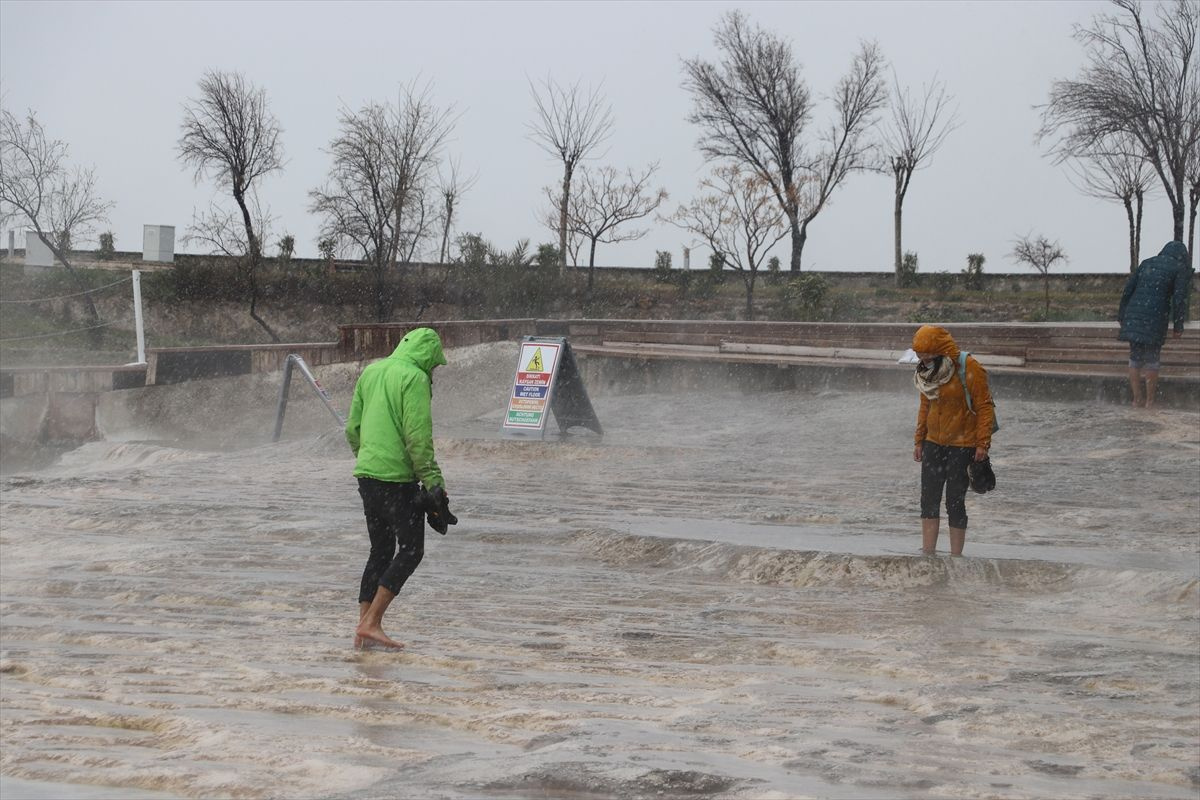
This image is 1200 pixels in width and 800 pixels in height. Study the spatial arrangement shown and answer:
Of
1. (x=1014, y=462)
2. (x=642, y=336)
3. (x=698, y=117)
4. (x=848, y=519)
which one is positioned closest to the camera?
(x=848, y=519)

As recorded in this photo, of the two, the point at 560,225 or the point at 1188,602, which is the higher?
the point at 560,225

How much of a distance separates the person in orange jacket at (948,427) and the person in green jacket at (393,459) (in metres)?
3.33

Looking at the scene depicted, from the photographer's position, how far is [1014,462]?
44.4ft

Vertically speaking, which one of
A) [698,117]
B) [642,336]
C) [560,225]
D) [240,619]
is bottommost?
[240,619]

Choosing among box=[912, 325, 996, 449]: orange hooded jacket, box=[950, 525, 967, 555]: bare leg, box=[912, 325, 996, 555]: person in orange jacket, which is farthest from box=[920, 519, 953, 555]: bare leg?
box=[912, 325, 996, 449]: orange hooded jacket

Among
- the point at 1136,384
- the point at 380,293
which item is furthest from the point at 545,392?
the point at 380,293

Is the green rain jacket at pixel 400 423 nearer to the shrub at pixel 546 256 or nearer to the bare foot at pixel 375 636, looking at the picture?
the bare foot at pixel 375 636

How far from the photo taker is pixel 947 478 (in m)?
8.71

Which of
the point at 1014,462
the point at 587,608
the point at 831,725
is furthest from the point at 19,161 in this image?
the point at 831,725

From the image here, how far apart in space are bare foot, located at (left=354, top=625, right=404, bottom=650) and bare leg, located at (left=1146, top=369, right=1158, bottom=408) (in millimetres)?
11868

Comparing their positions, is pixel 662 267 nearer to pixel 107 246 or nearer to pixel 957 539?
pixel 107 246

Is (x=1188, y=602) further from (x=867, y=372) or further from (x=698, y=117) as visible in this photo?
(x=698, y=117)

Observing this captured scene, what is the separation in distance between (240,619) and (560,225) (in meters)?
31.2

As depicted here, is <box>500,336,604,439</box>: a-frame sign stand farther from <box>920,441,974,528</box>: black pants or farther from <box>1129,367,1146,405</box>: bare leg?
<box>920,441,974,528</box>: black pants
